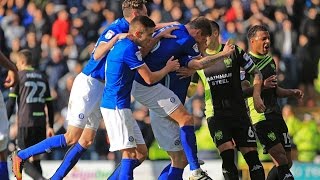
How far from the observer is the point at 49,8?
2047 cm

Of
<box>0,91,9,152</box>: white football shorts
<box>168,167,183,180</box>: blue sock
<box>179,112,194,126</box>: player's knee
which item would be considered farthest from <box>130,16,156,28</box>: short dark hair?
<box>168,167,183,180</box>: blue sock

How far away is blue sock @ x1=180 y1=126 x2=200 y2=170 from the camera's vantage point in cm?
1059

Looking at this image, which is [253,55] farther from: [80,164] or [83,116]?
[80,164]

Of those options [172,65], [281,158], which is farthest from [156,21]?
[172,65]

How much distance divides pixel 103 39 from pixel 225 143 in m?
2.10

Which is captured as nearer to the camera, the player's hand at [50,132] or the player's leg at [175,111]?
the player's leg at [175,111]

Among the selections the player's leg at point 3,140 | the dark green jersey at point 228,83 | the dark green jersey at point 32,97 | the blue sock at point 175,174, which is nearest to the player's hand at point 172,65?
the dark green jersey at point 228,83

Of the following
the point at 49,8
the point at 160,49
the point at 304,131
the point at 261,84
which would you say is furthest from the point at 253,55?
the point at 49,8

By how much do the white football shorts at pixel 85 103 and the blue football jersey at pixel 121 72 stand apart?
1.12m

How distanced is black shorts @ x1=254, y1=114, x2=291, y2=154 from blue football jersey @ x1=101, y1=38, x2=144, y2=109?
2.47 m

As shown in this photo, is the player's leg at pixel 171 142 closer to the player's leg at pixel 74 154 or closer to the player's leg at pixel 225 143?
the player's leg at pixel 225 143

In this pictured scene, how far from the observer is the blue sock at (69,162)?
11.2m

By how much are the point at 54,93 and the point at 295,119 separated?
16.8ft

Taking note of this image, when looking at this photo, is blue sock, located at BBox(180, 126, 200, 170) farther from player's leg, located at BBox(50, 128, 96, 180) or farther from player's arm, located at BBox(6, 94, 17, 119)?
player's arm, located at BBox(6, 94, 17, 119)
